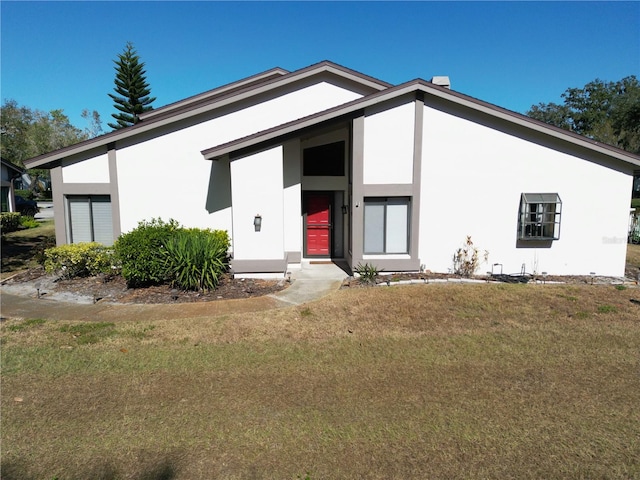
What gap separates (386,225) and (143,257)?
6649 mm

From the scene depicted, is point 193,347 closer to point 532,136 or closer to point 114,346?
point 114,346

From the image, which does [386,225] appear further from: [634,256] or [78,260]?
[634,256]

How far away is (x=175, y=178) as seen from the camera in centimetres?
1255

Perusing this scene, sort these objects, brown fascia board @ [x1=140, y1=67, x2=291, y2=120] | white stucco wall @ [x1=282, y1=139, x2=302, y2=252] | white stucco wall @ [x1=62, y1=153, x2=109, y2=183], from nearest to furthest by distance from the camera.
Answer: white stucco wall @ [x1=62, y1=153, x2=109, y2=183]
white stucco wall @ [x1=282, y1=139, x2=302, y2=252]
brown fascia board @ [x1=140, y1=67, x2=291, y2=120]

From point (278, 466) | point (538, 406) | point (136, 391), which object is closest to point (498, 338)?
point (538, 406)

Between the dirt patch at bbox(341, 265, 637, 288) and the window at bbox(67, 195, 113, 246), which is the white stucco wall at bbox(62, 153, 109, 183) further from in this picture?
the dirt patch at bbox(341, 265, 637, 288)

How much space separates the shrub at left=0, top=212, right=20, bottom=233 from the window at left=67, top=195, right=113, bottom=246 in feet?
49.6

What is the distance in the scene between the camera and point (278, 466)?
149 inches

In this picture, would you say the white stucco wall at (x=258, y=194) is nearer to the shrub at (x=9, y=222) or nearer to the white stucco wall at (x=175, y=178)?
the white stucco wall at (x=175, y=178)

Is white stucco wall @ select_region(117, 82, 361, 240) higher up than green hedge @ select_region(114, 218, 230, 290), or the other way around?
white stucco wall @ select_region(117, 82, 361, 240)

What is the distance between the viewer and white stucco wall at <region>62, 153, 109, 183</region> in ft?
40.5

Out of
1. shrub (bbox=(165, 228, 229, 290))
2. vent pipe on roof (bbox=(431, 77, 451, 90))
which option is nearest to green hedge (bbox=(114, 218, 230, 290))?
shrub (bbox=(165, 228, 229, 290))

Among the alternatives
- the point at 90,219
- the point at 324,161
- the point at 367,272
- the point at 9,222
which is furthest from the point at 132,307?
the point at 9,222

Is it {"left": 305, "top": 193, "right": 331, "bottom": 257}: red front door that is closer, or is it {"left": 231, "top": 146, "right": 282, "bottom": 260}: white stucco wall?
{"left": 231, "top": 146, "right": 282, "bottom": 260}: white stucco wall
